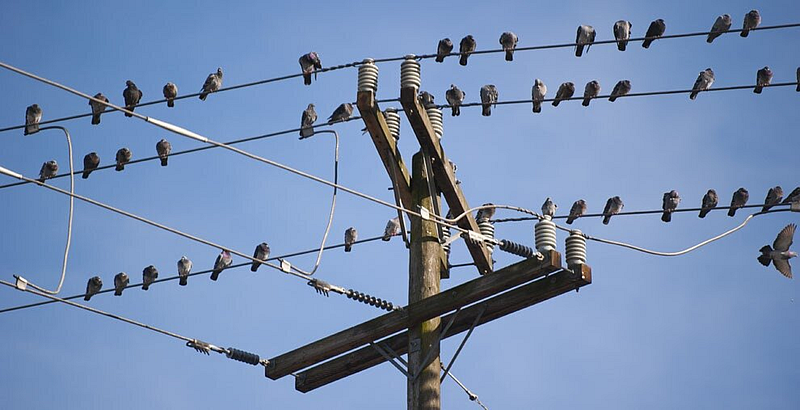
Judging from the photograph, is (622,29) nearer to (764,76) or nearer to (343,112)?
(764,76)

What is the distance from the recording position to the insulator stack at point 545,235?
1227 cm

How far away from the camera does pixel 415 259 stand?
1290cm

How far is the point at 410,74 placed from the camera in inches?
505

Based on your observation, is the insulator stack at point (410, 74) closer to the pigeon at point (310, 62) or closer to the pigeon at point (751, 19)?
the pigeon at point (310, 62)

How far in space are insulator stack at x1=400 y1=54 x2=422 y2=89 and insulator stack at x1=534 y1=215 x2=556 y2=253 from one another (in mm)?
1662

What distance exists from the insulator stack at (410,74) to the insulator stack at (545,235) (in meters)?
1.66

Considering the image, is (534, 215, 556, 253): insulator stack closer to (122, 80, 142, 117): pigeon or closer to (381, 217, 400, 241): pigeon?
(381, 217, 400, 241): pigeon

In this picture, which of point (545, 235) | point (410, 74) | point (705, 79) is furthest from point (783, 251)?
point (705, 79)

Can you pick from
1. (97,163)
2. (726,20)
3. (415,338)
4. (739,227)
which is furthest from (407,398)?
(726,20)

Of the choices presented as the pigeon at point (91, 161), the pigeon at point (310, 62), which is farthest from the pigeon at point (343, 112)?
the pigeon at point (91, 161)

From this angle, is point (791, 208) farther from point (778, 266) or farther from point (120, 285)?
point (120, 285)

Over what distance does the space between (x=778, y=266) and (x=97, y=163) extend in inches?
460

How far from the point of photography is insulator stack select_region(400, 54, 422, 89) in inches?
504

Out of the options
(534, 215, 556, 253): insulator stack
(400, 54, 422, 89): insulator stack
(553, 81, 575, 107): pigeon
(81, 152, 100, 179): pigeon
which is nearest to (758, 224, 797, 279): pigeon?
(534, 215, 556, 253): insulator stack
